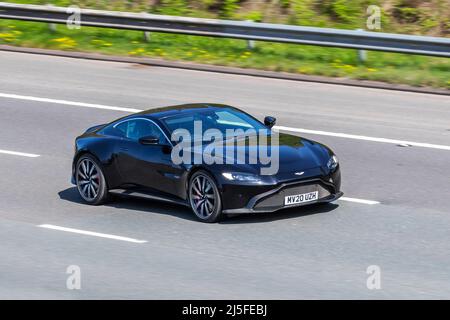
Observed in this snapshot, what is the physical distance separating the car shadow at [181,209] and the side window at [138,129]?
2.73 feet

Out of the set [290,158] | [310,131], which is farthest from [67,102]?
[290,158]

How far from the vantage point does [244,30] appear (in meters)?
22.7

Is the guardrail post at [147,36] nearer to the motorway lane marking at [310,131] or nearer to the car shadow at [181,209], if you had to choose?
the motorway lane marking at [310,131]

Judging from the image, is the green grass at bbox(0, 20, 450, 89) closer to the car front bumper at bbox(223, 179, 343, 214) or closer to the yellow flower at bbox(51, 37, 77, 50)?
the yellow flower at bbox(51, 37, 77, 50)

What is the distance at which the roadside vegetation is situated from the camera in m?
21.6

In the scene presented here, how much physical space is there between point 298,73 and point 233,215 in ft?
28.8

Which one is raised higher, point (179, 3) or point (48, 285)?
point (179, 3)

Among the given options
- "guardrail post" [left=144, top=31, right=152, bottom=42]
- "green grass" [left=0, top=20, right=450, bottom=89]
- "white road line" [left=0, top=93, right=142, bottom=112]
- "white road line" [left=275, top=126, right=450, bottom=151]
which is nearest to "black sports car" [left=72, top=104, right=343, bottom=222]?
"white road line" [left=275, top=126, right=450, bottom=151]

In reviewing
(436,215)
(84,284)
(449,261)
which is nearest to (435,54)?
(436,215)

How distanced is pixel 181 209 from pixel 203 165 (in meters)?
1.12

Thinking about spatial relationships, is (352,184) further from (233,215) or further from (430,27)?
(430,27)

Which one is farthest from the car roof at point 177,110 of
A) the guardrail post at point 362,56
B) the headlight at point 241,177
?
the guardrail post at point 362,56

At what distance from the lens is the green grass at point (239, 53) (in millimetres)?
21234

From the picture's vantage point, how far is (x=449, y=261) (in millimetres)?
11469
